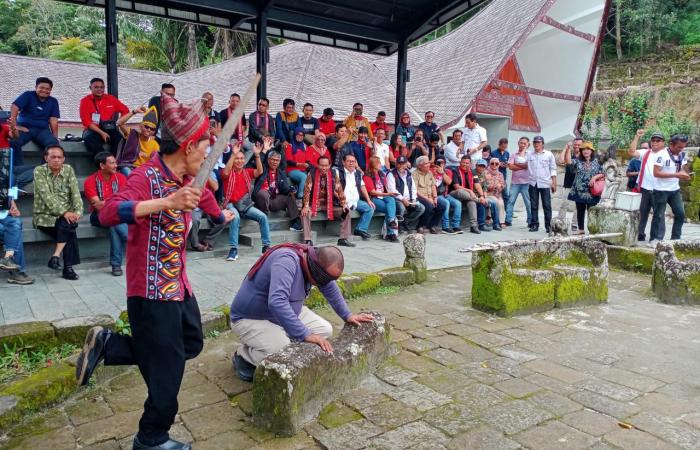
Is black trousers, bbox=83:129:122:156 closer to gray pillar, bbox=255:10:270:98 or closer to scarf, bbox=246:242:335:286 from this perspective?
gray pillar, bbox=255:10:270:98

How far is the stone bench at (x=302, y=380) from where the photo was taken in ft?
10.2

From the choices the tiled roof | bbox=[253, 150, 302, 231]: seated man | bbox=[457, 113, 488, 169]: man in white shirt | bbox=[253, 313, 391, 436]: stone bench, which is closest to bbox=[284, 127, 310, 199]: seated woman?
bbox=[253, 150, 302, 231]: seated man

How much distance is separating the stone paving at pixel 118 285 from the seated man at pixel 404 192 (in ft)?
3.56

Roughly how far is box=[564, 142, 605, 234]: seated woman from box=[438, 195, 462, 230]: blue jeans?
219 centimetres

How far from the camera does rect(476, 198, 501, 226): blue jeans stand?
38.8 feet

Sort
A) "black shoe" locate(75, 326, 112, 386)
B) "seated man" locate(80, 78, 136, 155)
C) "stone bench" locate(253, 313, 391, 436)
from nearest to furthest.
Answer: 1. "black shoe" locate(75, 326, 112, 386)
2. "stone bench" locate(253, 313, 391, 436)
3. "seated man" locate(80, 78, 136, 155)

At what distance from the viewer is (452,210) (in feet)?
37.5

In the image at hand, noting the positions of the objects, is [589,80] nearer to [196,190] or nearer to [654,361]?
[654,361]

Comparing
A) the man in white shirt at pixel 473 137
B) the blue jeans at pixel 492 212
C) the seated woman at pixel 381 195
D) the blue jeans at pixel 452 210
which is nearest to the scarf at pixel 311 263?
the seated woman at pixel 381 195

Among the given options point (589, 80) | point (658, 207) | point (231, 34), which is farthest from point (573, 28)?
point (231, 34)

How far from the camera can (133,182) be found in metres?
2.70

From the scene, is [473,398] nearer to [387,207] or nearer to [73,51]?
[387,207]

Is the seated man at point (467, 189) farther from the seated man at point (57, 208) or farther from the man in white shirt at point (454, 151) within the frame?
the seated man at point (57, 208)

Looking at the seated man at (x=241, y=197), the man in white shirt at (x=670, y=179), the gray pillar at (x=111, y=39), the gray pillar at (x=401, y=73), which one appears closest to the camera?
the seated man at (x=241, y=197)
